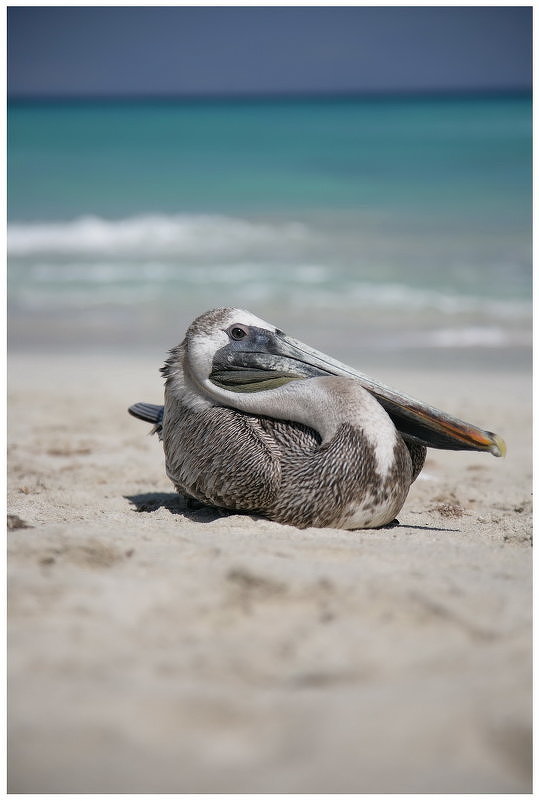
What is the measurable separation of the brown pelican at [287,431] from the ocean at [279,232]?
708 centimetres

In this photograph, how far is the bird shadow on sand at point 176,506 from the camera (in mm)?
5438

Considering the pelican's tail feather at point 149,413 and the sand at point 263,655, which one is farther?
the pelican's tail feather at point 149,413

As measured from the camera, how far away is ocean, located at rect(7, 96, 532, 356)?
1405cm

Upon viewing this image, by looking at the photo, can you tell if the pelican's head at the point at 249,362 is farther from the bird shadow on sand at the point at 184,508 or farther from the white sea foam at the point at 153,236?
the white sea foam at the point at 153,236

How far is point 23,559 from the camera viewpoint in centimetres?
395

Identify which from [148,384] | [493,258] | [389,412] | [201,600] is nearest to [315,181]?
[493,258]

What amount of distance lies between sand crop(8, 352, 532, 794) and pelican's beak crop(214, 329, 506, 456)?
1.81ft

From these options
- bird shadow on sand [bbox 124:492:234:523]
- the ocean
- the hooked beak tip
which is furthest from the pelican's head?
the ocean

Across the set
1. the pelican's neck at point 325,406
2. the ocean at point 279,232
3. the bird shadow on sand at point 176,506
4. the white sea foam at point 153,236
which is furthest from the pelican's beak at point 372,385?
the white sea foam at point 153,236

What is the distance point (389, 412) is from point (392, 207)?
18.8 meters

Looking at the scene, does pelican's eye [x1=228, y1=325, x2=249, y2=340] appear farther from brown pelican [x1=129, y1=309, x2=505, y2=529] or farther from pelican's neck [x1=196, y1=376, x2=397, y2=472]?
pelican's neck [x1=196, y1=376, x2=397, y2=472]

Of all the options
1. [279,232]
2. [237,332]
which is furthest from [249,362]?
[279,232]

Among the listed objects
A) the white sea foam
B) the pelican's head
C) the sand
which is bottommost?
the sand

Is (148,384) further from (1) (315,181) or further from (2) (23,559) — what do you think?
(1) (315,181)
